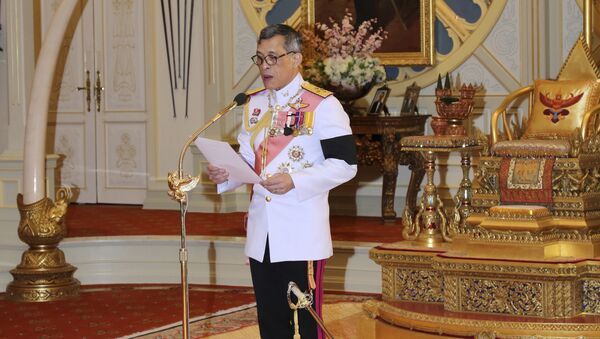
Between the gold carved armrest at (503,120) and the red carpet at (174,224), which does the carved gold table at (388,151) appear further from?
the gold carved armrest at (503,120)

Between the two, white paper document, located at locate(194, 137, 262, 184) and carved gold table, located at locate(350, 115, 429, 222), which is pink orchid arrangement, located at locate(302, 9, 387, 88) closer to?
carved gold table, located at locate(350, 115, 429, 222)

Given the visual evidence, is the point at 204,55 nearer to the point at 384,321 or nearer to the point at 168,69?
the point at 168,69

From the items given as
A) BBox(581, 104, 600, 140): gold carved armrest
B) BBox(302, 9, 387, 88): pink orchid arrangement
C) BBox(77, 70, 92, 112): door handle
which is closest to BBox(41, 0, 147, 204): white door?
BBox(77, 70, 92, 112): door handle

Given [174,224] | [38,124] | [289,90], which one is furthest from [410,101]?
[289,90]

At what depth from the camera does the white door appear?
1012 centimetres

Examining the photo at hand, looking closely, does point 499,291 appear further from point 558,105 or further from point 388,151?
point 388,151

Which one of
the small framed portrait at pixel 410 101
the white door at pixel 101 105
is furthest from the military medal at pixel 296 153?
the white door at pixel 101 105

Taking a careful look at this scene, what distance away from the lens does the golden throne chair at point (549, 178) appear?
18.6 feet

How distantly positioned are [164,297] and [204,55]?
3.11 metres

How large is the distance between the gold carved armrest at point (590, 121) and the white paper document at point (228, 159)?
2.77 m

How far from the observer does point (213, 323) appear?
6.22 m

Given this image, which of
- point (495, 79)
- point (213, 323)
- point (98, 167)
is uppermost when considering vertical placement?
point (495, 79)

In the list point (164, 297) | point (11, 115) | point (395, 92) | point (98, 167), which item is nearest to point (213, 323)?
point (164, 297)

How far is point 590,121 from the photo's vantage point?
6207 millimetres
